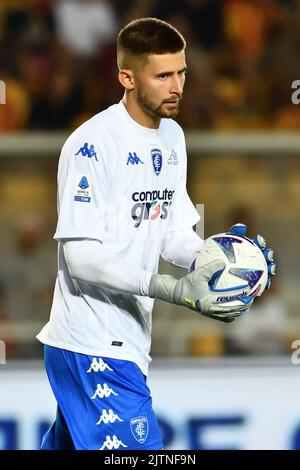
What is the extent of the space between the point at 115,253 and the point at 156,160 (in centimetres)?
40

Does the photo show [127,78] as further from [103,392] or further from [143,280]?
[103,392]

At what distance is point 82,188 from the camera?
3.54 meters

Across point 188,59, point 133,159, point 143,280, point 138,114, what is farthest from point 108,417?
point 188,59

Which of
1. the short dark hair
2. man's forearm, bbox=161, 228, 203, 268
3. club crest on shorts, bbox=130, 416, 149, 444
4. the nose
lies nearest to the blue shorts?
club crest on shorts, bbox=130, 416, 149, 444

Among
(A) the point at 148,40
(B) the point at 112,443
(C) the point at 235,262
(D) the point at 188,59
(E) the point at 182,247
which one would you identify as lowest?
(B) the point at 112,443

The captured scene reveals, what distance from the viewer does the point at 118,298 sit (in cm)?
373

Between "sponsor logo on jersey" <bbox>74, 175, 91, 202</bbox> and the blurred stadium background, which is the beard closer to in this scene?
"sponsor logo on jersey" <bbox>74, 175, 91, 202</bbox>

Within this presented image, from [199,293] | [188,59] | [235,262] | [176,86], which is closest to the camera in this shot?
[199,293]

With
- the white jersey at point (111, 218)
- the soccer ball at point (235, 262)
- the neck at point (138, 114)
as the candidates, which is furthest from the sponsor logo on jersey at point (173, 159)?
the soccer ball at point (235, 262)

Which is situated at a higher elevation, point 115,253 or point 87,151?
point 87,151

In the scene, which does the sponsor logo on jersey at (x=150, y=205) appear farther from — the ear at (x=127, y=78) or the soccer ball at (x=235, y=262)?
the ear at (x=127, y=78)

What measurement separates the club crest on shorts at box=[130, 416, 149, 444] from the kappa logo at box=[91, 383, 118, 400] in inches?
4.8

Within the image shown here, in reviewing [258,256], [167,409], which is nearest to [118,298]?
[258,256]

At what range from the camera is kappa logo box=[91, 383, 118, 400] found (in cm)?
365
